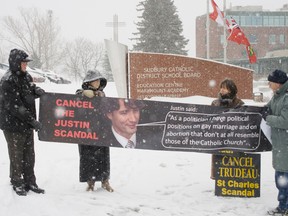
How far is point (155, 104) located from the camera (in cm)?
584

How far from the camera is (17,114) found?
5.12 meters

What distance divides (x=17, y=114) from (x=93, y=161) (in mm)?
1291

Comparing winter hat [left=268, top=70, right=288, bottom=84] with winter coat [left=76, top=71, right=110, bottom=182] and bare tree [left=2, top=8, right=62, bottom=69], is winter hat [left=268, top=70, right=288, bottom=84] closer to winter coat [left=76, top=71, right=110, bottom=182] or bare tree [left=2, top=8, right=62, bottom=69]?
winter coat [left=76, top=71, right=110, bottom=182]

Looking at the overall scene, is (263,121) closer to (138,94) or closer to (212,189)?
(212,189)

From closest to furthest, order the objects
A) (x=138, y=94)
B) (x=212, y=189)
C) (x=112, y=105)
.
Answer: (x=112, y=105) → (x=212, y=189) → (x=138, y=94)

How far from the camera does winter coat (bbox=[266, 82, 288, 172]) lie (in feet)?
16.0

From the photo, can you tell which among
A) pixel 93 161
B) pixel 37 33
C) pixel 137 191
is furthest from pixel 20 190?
pixel 37 33

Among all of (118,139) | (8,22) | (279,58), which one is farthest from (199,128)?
(8,22)

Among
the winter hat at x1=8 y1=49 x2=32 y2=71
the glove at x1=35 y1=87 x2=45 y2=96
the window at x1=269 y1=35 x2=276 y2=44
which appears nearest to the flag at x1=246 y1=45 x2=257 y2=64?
the glove at x1=35 y1=87 x2=45 y2=96

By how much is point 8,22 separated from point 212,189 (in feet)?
211

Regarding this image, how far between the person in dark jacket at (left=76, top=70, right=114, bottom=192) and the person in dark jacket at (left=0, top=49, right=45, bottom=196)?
731 mm

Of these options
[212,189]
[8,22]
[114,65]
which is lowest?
[212,189]

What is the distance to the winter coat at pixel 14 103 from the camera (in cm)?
511

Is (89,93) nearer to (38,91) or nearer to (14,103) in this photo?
(38,91)
